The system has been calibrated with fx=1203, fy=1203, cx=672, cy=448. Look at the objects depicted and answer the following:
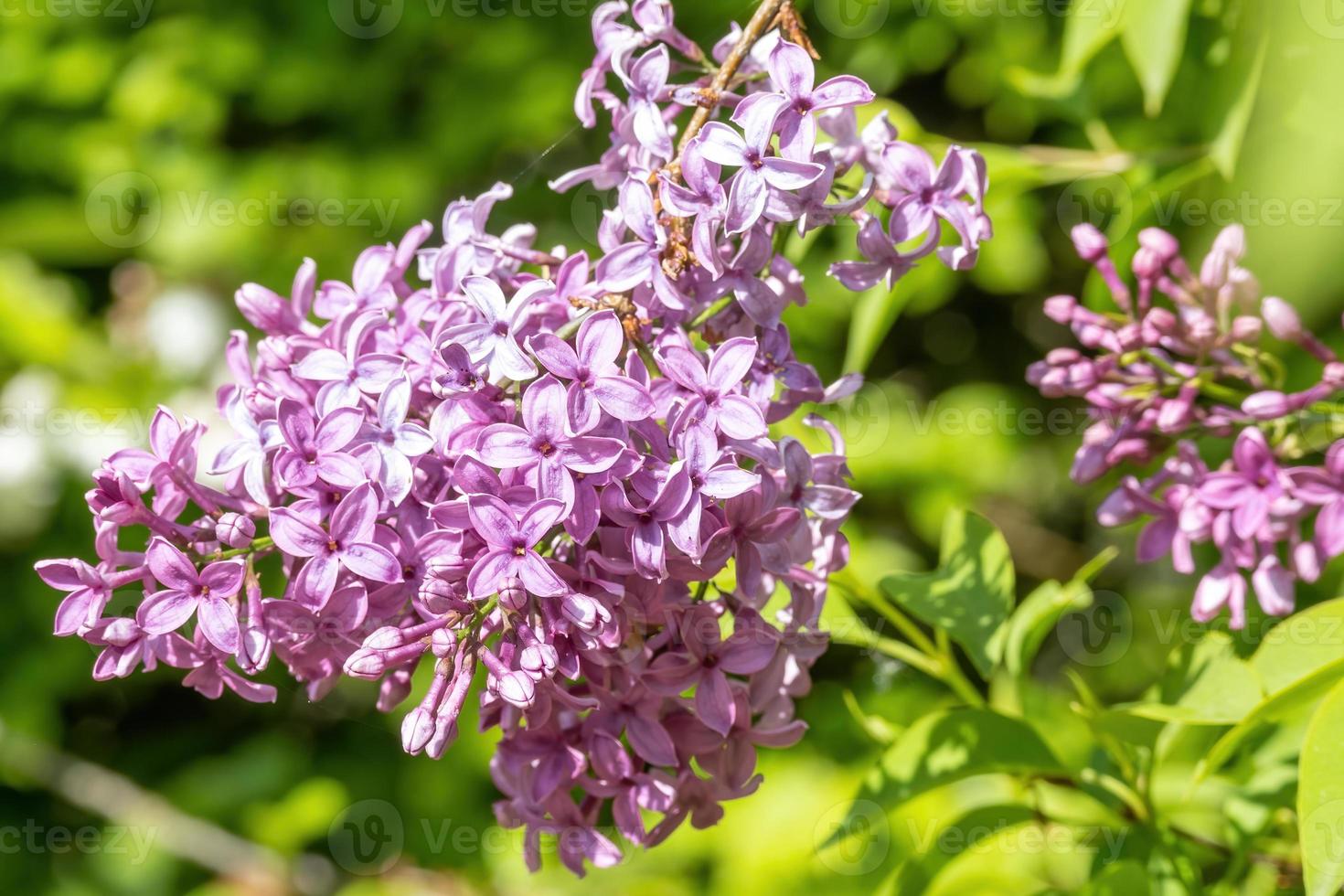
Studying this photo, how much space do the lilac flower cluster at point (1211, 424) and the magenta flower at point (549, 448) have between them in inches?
26.0

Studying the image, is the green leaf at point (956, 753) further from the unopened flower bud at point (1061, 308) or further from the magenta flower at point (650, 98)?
A: the magenta flower at point (650, 98)

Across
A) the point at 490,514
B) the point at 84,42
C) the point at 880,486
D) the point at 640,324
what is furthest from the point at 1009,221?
the point at 84,42

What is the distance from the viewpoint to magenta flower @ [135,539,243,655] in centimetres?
96

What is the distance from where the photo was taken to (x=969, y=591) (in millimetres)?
1295

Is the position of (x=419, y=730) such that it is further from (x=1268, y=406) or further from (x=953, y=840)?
(x=1268, y=406)

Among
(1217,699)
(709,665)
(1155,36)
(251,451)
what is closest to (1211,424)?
(1217,699)

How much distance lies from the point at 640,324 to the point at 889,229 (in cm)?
25

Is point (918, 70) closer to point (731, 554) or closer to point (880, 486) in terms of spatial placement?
point (880, 486)

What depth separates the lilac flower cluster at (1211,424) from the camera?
1.23 metres

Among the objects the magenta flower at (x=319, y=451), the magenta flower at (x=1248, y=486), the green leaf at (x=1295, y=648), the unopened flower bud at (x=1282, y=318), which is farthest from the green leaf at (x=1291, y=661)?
the magenta flower at (x=319, y=451)

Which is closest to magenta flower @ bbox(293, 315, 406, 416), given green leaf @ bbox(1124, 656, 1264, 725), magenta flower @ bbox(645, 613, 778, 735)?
magenta flower @ bbox(645, 613, 778, 735)

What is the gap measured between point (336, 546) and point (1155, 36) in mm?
1024

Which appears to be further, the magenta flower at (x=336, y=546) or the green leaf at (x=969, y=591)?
the green leaf at (x=969, y=591)

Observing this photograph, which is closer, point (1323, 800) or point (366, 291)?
point (1323, 800)
